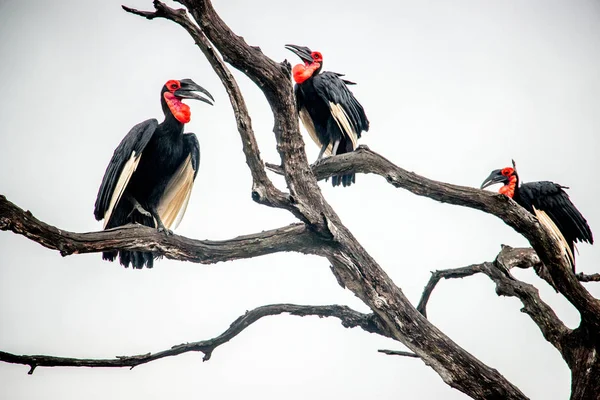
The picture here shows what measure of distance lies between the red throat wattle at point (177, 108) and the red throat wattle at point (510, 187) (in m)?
3.20

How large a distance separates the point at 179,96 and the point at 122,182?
946 millimetres

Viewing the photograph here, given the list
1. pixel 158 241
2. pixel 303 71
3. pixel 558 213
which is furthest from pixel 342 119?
pixel 158 241

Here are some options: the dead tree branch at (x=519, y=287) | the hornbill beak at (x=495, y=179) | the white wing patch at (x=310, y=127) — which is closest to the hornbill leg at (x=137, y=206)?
the white wing patch at (x=310, y=127)

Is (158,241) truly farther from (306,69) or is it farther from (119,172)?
(306,69)

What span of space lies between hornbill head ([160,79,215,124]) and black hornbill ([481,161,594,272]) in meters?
2.99

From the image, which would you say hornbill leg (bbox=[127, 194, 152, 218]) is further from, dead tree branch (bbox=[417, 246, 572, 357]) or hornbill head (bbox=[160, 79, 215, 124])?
dead tree branch (bbox=[417, 246, 572, 357])

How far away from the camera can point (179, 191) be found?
4836 millimetres

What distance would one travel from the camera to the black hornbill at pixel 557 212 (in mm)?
5188

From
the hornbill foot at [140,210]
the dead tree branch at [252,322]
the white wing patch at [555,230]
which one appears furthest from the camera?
the white wing patch at [555,230]

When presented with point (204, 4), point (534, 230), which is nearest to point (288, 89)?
point (204, 4)

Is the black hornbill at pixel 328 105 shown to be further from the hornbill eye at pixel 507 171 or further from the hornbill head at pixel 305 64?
the hornbill eye at pixel 507 171

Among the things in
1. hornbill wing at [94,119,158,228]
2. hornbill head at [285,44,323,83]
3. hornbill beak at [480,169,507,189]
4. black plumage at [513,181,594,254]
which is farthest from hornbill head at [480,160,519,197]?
hornbill wing at [94,119,158,228]

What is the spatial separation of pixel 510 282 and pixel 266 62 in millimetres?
2332

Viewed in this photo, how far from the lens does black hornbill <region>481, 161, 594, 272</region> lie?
519 centimetres
